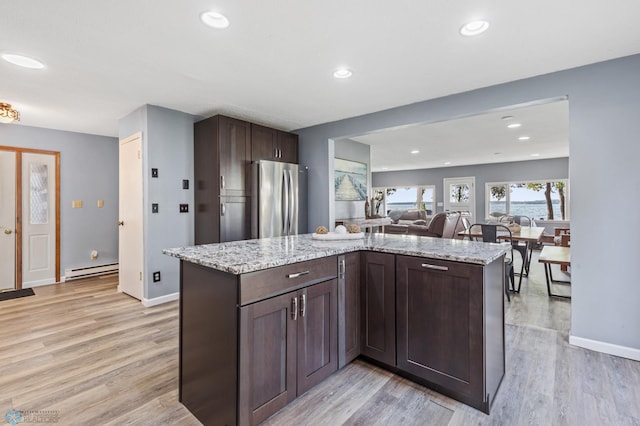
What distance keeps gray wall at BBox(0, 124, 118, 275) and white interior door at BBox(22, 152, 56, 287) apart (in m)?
0.12

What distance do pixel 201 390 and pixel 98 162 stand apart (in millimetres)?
4913

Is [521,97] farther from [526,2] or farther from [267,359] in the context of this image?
[267,359]

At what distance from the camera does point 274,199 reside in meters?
4.09

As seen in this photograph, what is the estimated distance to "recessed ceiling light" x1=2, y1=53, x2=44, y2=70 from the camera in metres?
2.37

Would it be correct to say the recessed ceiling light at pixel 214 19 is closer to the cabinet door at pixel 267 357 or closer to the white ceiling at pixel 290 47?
the white ceiling at pixel 290 47

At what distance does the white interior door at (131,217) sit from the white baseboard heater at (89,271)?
4.14 feet

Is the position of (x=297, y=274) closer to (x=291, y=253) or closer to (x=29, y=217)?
(x=291, y=253)

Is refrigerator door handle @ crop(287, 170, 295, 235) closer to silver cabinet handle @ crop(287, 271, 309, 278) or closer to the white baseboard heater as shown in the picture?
silver cabinet handle @ crop(287, 271, 309, 278)

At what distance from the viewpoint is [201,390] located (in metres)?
1.64

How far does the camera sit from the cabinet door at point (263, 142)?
4.10 meters

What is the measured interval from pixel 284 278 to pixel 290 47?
1716mm

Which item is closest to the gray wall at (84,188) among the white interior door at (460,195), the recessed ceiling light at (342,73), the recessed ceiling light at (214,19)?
the recessed ceiling light at (214,19)

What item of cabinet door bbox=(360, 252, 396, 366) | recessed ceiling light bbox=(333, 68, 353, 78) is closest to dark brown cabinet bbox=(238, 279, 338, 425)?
cabinet door bbox=(360, 252, 396, 366)

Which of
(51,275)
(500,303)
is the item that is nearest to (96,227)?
(51,275)
